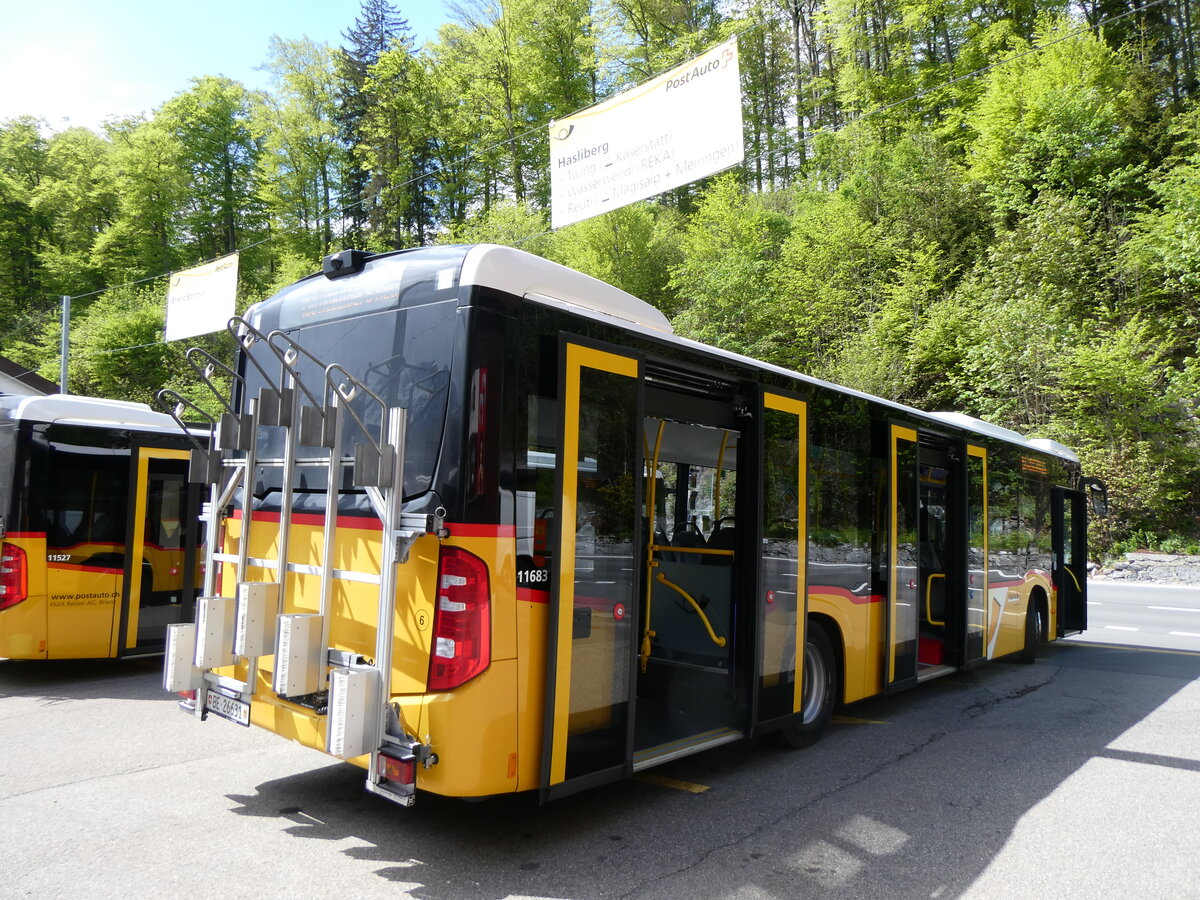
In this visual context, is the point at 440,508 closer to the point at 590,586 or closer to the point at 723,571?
the point at 590,586

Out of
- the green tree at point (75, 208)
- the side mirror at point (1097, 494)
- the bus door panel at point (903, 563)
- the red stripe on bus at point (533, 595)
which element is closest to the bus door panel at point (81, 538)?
the red stripe on bus at point (533, 595)

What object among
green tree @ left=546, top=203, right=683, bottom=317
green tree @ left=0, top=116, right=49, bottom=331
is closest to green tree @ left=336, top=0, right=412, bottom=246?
green tree @ left=546, top=203, right=683, bottom=317

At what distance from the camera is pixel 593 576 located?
4.18 metres

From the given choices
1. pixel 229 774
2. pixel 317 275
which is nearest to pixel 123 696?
pixel 229 774

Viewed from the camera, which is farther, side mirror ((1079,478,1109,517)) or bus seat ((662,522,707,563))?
side mirror ((1079,478,1109,517))

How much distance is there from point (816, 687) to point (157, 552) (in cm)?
704

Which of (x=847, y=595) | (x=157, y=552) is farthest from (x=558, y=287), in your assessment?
(x=157, y=552)

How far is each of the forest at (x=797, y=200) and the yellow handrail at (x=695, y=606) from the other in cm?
1664

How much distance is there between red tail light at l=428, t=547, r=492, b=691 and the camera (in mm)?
3684

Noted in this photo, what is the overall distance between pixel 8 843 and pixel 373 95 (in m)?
42.1

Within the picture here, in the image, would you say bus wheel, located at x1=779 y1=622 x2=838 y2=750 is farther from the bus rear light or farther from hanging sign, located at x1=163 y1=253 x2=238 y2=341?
hanging sign, located at x1=163 y1=253 x2=238 y2=341

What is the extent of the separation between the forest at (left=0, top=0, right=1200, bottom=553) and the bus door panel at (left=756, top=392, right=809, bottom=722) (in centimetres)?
1739

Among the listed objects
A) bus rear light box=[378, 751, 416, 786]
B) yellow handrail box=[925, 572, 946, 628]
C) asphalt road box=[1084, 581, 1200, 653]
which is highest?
yellow handrail box=[925, 572, 946, 628]

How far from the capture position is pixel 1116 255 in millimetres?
26438
